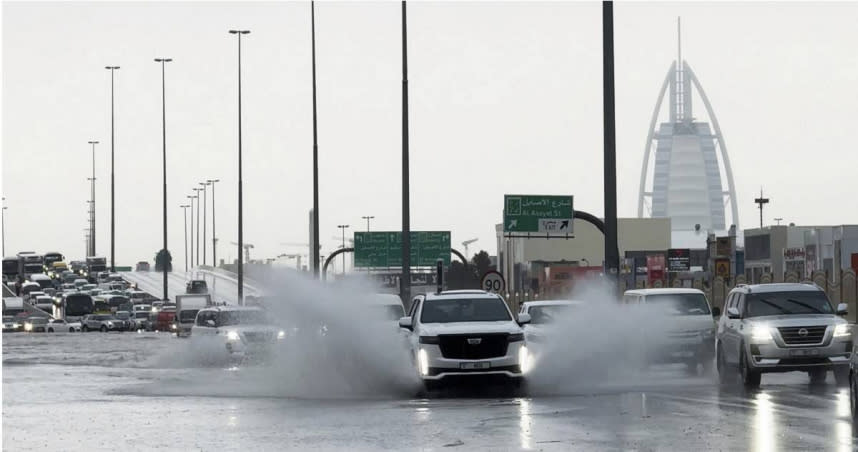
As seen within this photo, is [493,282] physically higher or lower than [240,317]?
higher

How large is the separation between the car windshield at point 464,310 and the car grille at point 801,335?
14.6ft

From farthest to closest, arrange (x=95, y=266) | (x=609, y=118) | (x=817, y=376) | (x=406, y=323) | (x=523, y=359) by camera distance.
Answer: (x=95, y=266), (x=609, y=118), (x=817, y=376), (x=406, y=323), (x=523, y=359)

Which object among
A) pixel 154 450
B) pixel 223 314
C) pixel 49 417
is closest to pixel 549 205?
pixel 223 314

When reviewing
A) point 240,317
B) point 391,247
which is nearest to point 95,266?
point 391,247

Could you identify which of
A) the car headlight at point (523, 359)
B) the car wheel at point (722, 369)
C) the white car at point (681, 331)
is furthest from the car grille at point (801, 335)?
the white car at point (681, 331)

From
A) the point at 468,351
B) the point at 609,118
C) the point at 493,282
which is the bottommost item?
the point at 468,351

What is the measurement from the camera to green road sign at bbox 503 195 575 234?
65.5 metres

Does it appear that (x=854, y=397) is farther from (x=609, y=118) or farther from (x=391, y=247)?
(x=391, y=247)

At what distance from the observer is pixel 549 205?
2596 inches

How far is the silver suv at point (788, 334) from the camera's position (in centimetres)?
2744

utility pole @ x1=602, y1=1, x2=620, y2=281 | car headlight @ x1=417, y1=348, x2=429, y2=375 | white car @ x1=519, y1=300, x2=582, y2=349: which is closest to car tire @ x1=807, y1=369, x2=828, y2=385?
utility pole @ x1=602, y1=1, x2=620, y2=281

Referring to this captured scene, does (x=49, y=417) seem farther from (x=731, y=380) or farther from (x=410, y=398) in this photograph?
(x=731, y=380)

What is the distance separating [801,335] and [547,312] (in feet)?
24.1

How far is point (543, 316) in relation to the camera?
33844 mm
